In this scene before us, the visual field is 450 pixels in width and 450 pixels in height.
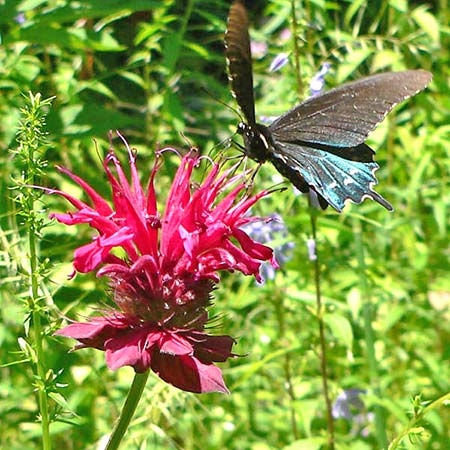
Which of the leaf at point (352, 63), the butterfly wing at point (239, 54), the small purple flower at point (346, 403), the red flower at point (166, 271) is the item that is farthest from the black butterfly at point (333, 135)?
the small purple flower at point (346, 403)

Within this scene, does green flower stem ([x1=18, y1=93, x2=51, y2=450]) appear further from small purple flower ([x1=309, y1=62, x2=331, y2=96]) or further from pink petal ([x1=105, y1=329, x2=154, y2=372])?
→ small purple flower ([x1=309, y1=62, x2=331, y2=96])

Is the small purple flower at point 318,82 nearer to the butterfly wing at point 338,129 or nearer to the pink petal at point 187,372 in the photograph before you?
the butterfly wing at point 338,129

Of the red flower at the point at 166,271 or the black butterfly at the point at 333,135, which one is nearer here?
the red flower at the point at 166,271

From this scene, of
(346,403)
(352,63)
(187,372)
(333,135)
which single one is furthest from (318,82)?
(187,372)

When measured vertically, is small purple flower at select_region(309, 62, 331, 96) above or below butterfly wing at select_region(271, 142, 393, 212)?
above

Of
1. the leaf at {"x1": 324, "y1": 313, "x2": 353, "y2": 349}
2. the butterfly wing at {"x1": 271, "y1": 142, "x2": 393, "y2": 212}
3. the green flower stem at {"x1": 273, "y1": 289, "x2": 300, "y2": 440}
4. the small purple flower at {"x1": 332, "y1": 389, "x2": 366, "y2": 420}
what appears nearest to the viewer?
the butterfly wing at {"x1": 271, "y1": 142, "x2": 393, "y2": 212}

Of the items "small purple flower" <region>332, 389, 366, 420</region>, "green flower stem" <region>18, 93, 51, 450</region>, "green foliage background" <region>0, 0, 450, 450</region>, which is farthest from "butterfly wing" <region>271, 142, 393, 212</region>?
"small purple flower" <region>332, 389, 366, 420</region>

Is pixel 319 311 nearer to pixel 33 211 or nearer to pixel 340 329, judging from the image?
pixel 340 329
